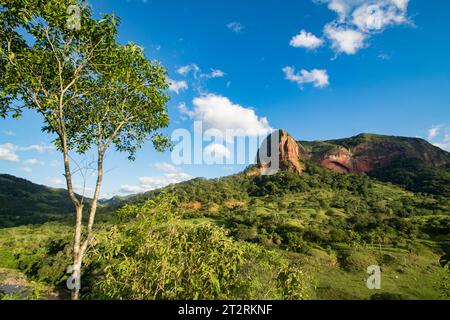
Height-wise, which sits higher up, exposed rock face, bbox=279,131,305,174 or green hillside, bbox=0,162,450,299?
exposed rock face, bbox=279,131,305,174

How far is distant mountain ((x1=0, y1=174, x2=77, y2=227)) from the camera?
11253 centimetres

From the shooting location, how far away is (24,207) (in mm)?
147125

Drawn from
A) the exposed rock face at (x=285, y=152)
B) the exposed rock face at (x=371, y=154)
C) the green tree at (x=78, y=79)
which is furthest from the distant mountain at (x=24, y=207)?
the exposed rock face at (x=371, y=154)

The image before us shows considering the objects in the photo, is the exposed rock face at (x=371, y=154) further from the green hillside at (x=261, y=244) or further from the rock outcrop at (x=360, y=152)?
the green hillside at (x=261, y=244)

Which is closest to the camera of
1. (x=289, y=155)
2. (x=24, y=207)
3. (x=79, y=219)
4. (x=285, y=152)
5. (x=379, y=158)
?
(x=79, y=219)

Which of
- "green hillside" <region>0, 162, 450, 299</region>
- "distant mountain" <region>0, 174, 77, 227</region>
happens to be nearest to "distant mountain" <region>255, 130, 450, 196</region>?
"green hillside" <region>0, 162, 450, 299</region>

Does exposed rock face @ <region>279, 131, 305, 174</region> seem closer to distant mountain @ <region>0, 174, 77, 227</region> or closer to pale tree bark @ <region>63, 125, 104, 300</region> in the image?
distant mountain @ <region>0, 174, 77, 227</region>

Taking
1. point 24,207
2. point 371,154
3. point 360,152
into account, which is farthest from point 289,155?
point 24,207

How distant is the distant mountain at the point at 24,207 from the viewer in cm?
11253

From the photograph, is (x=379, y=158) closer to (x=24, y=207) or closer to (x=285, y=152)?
(x=285, y=152)

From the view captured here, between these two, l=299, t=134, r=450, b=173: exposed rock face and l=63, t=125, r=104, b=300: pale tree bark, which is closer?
l=63, t=125, r=104, b=300: pale tree bark
